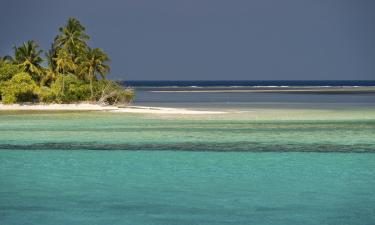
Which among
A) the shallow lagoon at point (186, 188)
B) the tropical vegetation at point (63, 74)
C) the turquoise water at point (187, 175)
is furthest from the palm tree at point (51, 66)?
the shallow lagoon at point (186, 188)

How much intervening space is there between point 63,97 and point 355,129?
3091 centimetres

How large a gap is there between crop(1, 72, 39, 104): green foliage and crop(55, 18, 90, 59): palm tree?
190 inches

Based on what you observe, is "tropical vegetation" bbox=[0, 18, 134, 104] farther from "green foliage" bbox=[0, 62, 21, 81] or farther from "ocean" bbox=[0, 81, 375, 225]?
"ocean" bbox=[0, 81, 375, 225]

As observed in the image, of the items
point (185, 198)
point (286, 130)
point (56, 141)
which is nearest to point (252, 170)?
point (185, 198)

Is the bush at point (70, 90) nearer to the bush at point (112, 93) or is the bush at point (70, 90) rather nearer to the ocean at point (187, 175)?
the bush at point (112, 93)

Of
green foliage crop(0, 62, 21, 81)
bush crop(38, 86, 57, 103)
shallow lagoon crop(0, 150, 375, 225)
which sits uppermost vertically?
green foliage crop(0, 62, 21, 81)

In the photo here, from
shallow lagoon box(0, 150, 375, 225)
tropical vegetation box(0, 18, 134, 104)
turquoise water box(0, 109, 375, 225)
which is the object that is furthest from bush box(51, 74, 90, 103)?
shallow lagoon box(0, 150, 375, 225)

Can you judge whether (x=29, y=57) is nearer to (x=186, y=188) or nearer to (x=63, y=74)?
(x=63, y=74)

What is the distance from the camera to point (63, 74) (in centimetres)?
6288

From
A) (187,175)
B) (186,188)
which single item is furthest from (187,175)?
(186,188)

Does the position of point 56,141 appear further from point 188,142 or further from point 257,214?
point 257,214

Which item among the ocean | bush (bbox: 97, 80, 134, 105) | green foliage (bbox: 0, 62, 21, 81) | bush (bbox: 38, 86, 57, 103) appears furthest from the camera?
bush (bbox: 97, 80, 134, 105)

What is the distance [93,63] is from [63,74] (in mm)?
3194

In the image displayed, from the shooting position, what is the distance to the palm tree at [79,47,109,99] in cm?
6494
